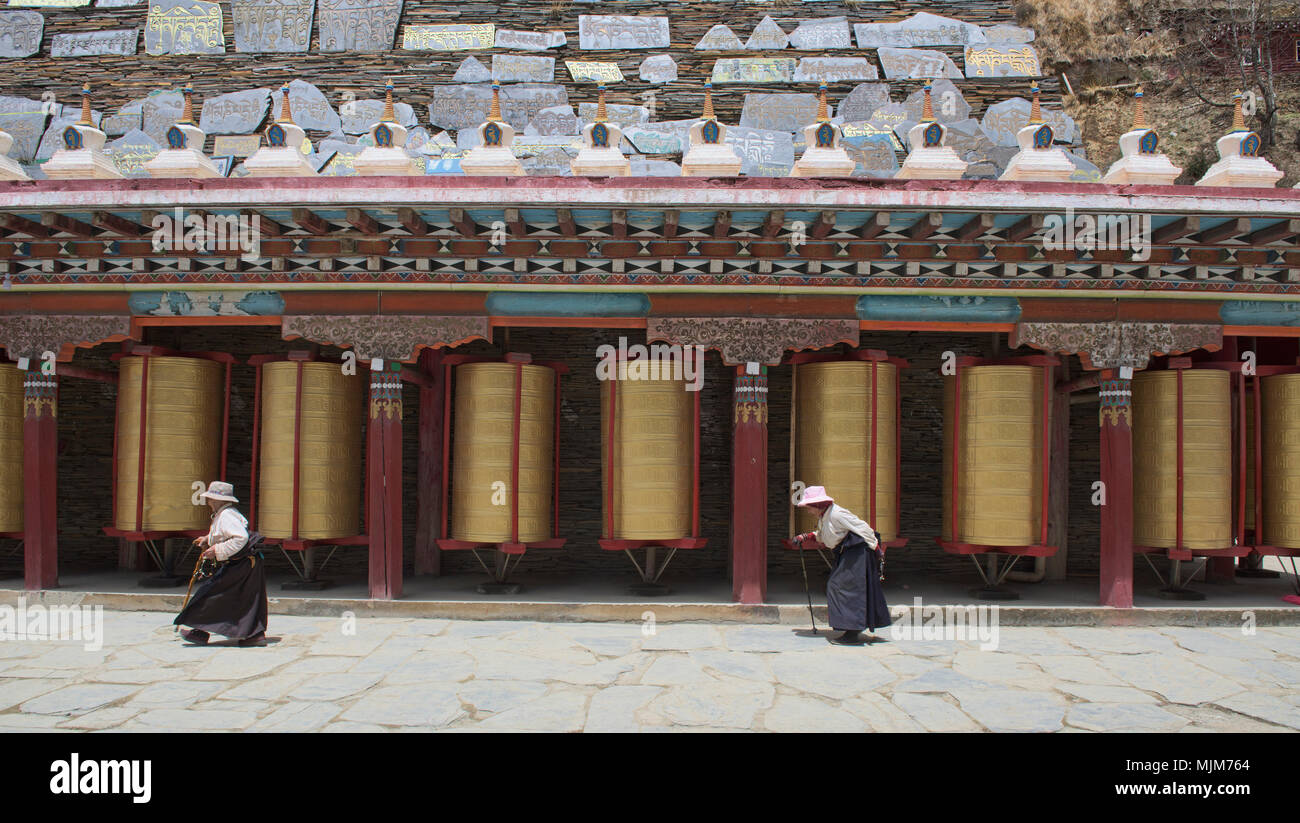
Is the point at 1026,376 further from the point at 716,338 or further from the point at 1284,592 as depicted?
the point at 1284,592

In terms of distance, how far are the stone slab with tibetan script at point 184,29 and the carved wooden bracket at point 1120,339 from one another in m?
11.1

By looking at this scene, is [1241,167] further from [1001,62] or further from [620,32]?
[620,32]

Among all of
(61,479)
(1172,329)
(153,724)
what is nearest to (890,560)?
(1172,329)

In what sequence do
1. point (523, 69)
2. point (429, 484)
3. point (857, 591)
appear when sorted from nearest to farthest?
point (857, 591) → point (429, 484) → point (523, 69)

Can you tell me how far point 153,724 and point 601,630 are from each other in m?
3.26

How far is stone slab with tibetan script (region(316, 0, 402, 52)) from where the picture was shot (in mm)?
11719

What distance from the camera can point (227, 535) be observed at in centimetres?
591

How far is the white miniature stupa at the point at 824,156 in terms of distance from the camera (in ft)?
22.5

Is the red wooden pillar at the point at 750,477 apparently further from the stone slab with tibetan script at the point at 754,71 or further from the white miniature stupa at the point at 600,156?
the stone slab with tibetan script at the point at 754,71

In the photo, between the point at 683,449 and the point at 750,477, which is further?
the point at 683,449

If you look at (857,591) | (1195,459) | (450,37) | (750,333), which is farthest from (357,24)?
(1195,459)

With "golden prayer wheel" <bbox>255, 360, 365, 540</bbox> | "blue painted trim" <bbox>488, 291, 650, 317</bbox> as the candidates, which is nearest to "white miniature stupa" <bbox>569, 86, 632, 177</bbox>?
"blue painted trim" <bbox>488, 291, 650, 317</bbox>

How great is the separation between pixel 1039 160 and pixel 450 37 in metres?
8.19

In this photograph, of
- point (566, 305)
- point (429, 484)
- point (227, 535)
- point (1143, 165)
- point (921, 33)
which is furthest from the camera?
point (921, 33)
